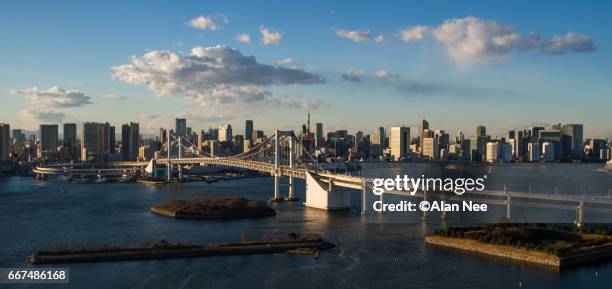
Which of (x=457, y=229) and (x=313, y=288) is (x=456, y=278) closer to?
(x=313, y=288)

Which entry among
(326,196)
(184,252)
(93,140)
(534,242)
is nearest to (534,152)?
(93,140)

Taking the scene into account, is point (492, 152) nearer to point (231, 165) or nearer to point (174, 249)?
point (231, 165)

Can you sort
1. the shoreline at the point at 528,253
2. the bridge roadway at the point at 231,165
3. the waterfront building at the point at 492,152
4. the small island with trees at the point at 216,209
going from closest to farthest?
the shoreline at the point at 528,253 → the small island with trees at the point at 216,209 → the bridge roadway at the point at 231,165 → the waterfront building at the point at 492,152

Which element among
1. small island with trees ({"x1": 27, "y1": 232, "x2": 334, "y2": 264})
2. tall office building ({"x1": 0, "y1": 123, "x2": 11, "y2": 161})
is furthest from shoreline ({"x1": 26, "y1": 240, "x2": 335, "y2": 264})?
tall office building ({"x1": 0, "y1": 123, "x2": 11, "y2": 161})

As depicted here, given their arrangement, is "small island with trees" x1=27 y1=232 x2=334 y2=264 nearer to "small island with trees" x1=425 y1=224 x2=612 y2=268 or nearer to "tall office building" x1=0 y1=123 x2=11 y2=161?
"small island with trees" x1=425 y1=224 x2=612 y2=268

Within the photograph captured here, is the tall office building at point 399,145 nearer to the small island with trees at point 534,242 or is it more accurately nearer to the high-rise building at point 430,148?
the high-rise building at point 430,148

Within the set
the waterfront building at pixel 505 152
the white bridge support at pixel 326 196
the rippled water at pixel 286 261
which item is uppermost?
the waterfront building at pixel 505 152

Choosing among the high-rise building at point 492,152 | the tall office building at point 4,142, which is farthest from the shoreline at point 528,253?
the high-rise building at point 492,152
